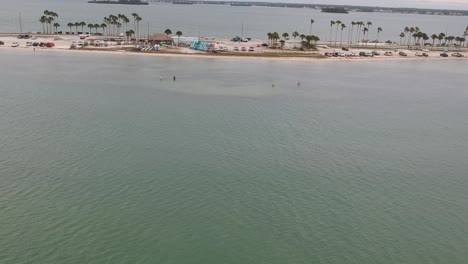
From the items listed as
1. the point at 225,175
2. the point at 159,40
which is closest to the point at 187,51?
the point at 159,40

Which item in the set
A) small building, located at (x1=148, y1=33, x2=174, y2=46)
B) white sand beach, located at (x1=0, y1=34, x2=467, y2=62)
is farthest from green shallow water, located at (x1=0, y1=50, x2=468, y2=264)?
small building, located at (x1=148, y1=33, x2=174, y2=46)

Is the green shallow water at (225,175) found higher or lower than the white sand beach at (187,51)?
lower

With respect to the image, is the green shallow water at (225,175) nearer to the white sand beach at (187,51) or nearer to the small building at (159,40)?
the white sand beach at (187,51)

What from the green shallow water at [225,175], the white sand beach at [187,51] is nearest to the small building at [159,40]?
the white sand beach at [187,51]

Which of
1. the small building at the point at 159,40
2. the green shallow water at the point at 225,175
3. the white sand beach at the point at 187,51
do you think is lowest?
the green shallow water at the point at 225,175

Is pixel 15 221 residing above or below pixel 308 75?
below

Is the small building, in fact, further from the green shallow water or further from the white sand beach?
the green shallow water

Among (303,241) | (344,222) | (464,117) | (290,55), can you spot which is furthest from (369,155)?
(290,55)

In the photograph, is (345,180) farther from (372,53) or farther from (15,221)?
(372,53)

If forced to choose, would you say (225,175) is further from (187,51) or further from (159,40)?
(159,40)
